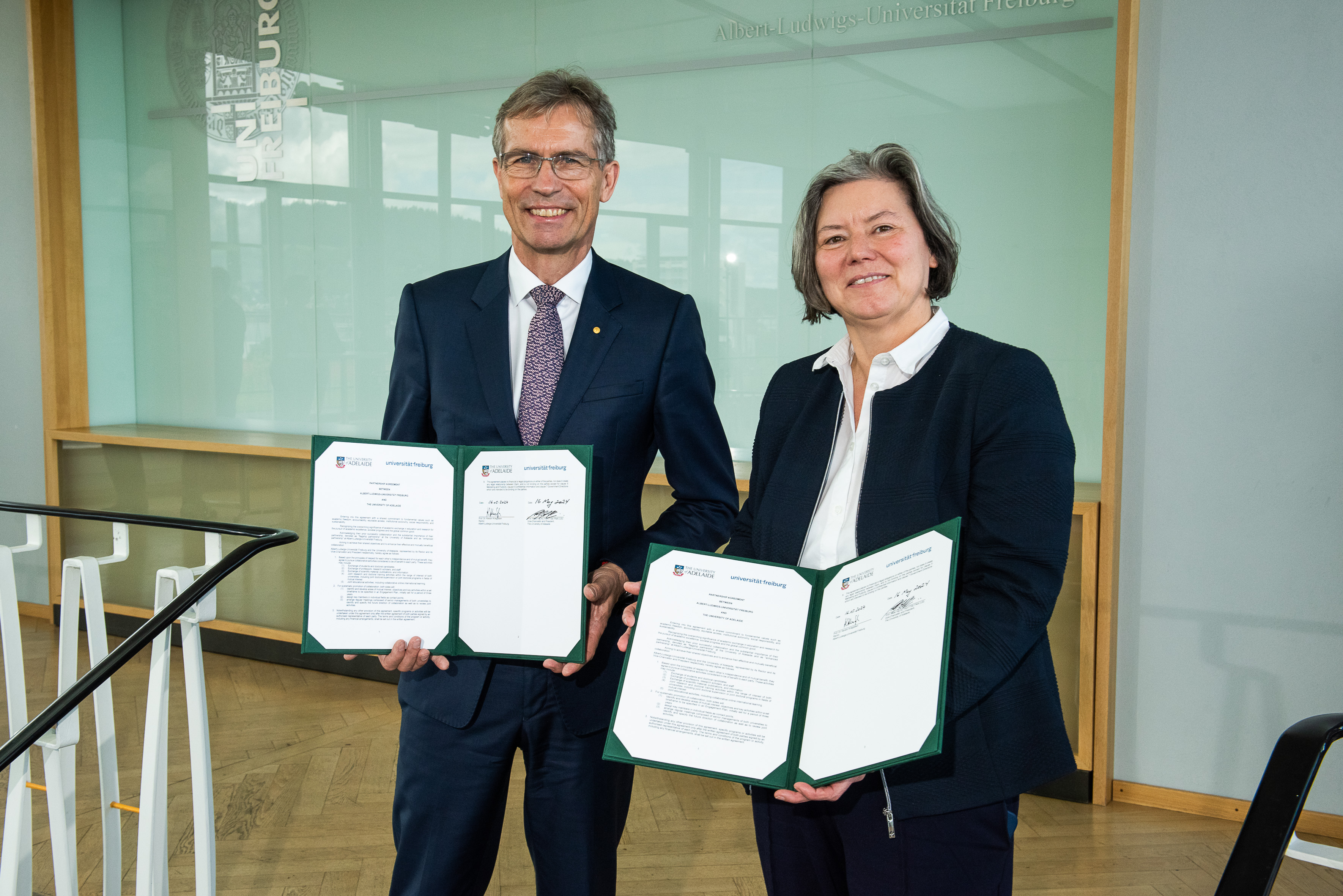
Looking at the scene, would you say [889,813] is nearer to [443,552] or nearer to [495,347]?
[443,552]

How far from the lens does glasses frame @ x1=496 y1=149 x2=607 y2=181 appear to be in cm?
166

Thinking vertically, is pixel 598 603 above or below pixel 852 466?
below

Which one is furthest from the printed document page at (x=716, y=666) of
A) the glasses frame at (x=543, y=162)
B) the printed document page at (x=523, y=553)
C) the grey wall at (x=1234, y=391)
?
the grey wall at (x=1234, y=391)

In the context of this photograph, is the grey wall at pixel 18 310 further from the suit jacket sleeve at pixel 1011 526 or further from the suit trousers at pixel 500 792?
the suit jacket sleeve at pixel 1011 526

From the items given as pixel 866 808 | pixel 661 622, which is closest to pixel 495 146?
pixel 661 622

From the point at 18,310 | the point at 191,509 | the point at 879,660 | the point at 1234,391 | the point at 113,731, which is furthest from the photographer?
the point at 18,310

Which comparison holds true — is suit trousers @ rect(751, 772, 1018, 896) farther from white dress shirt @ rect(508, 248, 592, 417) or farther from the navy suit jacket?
white dress shirt @ rect(508, 248, 592, 417)

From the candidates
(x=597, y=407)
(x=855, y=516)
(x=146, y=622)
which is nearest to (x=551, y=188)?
(x=597, y=407)

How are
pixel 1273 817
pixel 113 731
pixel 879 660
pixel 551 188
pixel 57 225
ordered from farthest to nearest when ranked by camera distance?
pixel 57 225 → pixel 113 731 → pixel 551 188 → pixel 879 660 → pixel 1273 817

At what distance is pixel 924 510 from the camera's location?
129 centimetres

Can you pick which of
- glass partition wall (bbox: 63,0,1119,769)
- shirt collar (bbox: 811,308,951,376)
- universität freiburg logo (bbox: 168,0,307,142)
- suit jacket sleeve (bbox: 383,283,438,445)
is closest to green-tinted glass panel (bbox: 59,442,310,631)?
glass partition wall (bbox: 63,0,1119,769)

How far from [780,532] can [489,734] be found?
605 millimetres

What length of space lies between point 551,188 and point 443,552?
2.05 ft

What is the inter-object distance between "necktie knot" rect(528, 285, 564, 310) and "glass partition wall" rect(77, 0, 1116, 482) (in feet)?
8.07
